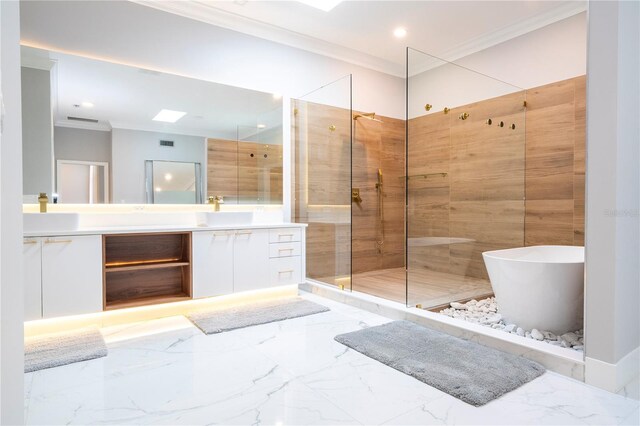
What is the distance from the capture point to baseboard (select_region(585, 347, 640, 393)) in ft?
5.92

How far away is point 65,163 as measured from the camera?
2943 mm

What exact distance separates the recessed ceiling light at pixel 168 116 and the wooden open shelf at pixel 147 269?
3.44 ft

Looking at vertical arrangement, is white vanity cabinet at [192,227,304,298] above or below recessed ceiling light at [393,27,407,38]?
below

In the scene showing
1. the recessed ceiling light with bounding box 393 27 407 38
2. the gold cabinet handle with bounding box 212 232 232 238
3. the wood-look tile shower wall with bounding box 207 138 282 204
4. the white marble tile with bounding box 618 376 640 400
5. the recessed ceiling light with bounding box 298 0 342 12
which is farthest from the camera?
the recessed ceiling light with bounding box 393 27 407 38

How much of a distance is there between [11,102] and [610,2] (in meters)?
2.43

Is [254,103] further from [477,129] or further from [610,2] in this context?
[610,2]

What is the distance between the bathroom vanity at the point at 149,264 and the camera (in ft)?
8.16

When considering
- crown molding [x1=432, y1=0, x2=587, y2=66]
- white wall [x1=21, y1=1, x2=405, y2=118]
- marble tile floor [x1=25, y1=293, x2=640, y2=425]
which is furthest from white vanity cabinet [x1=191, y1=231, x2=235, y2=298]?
crown molding [x1=432, y1=0, x2=587, y2=66]

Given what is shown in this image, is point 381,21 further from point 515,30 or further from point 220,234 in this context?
point 220,234

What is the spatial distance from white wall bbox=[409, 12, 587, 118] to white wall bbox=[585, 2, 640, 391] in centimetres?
169

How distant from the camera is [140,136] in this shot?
10.8 feet

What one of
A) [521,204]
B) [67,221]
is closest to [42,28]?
[67,221]

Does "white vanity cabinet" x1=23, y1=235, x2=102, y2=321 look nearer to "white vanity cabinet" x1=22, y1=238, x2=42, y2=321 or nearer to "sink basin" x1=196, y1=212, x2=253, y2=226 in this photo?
"white vanity cabinet" x1=22, y1=238, x2=42, y2=321

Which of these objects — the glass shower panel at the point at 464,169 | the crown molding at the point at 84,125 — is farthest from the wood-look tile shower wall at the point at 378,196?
the crown molding at the point at 84,125
